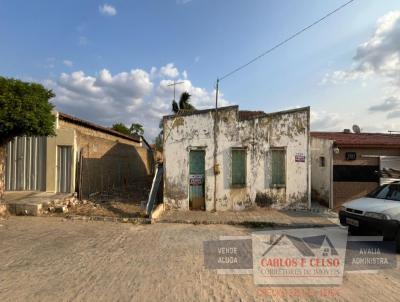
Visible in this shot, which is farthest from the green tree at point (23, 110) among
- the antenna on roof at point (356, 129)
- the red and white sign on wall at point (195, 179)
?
the antenna on roof at point (356, 129)

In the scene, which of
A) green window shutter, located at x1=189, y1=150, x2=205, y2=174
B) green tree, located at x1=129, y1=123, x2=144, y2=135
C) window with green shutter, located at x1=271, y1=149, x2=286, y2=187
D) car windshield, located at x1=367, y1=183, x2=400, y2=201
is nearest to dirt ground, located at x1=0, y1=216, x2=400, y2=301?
car windshield, located at x1=367, y1=183, x2=400, y2=201

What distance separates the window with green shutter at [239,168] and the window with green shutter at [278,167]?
114cm

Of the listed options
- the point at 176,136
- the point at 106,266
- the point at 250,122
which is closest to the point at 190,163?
the point at 176,136

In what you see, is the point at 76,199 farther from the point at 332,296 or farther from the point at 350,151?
the point at 350,151

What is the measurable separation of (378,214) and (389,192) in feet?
4.55

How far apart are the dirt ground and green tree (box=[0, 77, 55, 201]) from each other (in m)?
3.04

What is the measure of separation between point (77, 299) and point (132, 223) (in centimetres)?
499

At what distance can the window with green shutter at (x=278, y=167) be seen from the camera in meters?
11.1

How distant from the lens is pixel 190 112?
36.0 feet

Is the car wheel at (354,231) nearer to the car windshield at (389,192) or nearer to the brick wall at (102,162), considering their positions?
the car windshield at (389,192)

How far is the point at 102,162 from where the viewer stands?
14891 millimetres

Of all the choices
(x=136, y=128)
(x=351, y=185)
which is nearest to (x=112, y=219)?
(x=351, y=185)

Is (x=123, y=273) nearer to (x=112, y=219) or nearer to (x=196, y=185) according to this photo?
(x=112, y=219)

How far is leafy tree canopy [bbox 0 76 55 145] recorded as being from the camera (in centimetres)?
827
